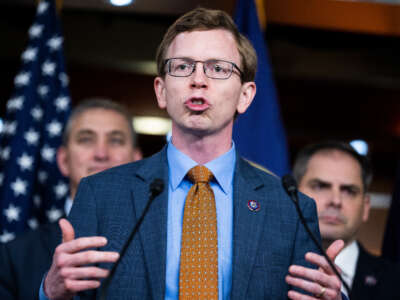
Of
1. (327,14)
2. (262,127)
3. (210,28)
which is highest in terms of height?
(327,14)

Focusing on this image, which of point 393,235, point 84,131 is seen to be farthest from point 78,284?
point 393,235

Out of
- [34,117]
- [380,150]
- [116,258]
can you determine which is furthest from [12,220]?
[380,150]

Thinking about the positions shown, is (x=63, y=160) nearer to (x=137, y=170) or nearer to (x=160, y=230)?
(x=137, y=170)

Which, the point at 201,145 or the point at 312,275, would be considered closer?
the point at 312,275

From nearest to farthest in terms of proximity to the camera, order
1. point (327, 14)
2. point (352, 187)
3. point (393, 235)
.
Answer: point (352, 187), point (393, 235), point (327, 14)

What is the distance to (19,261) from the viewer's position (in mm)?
2295

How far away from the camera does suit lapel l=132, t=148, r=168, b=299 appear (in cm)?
122

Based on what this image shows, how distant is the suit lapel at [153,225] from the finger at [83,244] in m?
0.16

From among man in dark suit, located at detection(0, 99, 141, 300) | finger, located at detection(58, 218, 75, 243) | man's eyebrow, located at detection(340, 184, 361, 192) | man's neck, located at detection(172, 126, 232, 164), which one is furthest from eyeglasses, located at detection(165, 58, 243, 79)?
man's eyebrow, located at detection(340, 184, 361, 192)

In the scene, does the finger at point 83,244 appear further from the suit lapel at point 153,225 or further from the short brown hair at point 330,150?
the short brown hair at point 330,150

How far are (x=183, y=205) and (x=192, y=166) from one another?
0.11 m

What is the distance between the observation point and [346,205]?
259cm

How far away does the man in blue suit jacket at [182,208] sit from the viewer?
3.99ft

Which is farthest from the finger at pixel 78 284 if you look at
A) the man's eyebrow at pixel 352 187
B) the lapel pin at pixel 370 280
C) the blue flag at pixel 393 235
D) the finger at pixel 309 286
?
the blue flag at pixel 393 235
